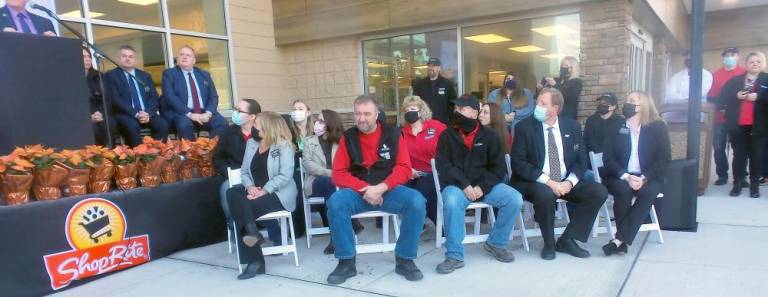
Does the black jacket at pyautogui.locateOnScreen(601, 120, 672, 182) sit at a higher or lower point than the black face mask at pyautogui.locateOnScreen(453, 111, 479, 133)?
lower


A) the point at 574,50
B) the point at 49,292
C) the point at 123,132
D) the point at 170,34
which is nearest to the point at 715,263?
the point at 574,50

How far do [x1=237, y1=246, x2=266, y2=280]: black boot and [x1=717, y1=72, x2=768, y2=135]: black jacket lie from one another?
18.3ft

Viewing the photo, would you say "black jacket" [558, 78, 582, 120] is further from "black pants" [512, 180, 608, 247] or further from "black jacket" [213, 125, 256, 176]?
"black jacket" [213, 125, 256, 176]

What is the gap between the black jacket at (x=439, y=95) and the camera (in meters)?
6.72

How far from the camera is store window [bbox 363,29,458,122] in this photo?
25.4ft

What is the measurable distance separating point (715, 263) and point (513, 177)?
1547 mm

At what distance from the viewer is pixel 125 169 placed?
12.4 ft

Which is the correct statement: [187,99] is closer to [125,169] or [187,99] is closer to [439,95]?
[125,169]

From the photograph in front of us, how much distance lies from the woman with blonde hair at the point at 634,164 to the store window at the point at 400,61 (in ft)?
12.1

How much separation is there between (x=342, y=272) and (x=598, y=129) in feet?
9.26


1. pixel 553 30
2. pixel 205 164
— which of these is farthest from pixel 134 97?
pixel 553 30

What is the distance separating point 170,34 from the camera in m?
7.46

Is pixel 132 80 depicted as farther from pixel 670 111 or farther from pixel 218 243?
pixel 670 111


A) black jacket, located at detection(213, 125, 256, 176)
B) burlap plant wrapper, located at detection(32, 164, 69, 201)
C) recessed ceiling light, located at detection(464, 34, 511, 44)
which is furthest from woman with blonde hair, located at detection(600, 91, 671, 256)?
burlap plant wrapper, located at detection(32, 164, 69, 201)
